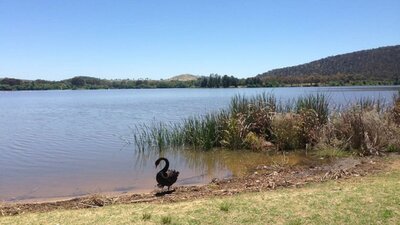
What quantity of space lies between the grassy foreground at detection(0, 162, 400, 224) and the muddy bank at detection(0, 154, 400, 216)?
2.56ft

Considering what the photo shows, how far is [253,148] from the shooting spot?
16.0m

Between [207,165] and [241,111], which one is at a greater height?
[241,111]

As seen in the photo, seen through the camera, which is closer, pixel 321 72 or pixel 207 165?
pixel 207 165

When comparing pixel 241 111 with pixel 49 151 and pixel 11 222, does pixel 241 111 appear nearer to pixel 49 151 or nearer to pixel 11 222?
pixel 49 151

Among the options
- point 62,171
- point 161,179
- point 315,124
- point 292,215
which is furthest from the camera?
point 315,124

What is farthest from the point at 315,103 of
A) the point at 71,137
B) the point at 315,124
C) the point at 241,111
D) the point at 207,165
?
the point at 71,137

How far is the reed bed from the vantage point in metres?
13.9

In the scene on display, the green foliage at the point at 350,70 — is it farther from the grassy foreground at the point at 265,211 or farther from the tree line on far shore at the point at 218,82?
the grassy foreground at the point at 265,211

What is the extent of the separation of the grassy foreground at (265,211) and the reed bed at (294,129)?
6.15 metres

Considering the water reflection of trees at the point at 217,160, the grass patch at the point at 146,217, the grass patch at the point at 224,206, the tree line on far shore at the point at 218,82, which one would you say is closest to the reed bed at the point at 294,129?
the water reflection of trees at the point at 217,160

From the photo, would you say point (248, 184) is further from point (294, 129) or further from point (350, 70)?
point (350, 70)

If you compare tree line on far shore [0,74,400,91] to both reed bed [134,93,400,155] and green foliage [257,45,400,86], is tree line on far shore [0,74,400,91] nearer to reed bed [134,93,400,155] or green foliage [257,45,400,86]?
green foliage [257,45,400,86]

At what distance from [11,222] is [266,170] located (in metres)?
7.13

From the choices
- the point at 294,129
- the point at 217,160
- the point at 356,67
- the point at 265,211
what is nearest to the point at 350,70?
the point at 356,67
